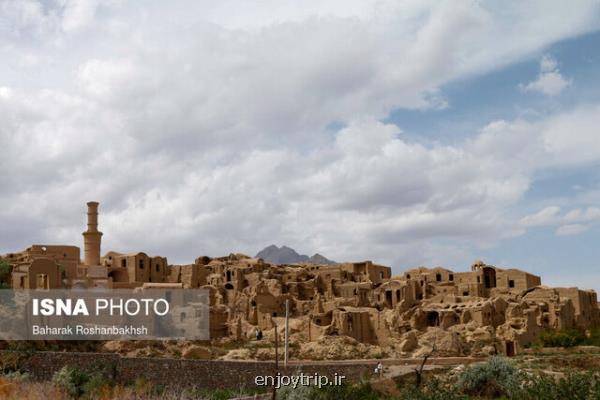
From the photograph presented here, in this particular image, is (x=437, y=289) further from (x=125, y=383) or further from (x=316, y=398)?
(x=316, y=398)

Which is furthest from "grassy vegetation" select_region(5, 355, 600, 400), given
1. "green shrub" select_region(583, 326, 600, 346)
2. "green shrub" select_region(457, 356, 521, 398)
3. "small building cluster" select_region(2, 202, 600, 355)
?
"green shrub" select_region(583, 326, 600, 346)

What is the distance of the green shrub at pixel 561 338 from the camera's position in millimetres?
50531

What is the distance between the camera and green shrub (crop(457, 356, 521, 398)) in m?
27.9

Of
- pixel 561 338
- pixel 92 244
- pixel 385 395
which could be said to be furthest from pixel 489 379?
pixel 92 244

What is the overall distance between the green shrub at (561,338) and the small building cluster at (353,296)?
1.97ft

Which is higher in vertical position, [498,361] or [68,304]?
[68,304]

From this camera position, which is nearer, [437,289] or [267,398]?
[267,398]

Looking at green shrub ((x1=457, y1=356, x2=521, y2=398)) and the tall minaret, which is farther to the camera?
the tall minaret

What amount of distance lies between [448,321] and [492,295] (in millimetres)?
9182

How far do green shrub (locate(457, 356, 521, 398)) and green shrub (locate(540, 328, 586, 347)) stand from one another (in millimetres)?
22861

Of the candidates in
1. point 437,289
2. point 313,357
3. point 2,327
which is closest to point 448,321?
point 437,289

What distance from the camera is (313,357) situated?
44500 mm

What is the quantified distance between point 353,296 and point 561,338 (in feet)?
56.3

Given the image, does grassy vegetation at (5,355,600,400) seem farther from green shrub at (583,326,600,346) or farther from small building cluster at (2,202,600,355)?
green shrub at (583,326,600,346)
